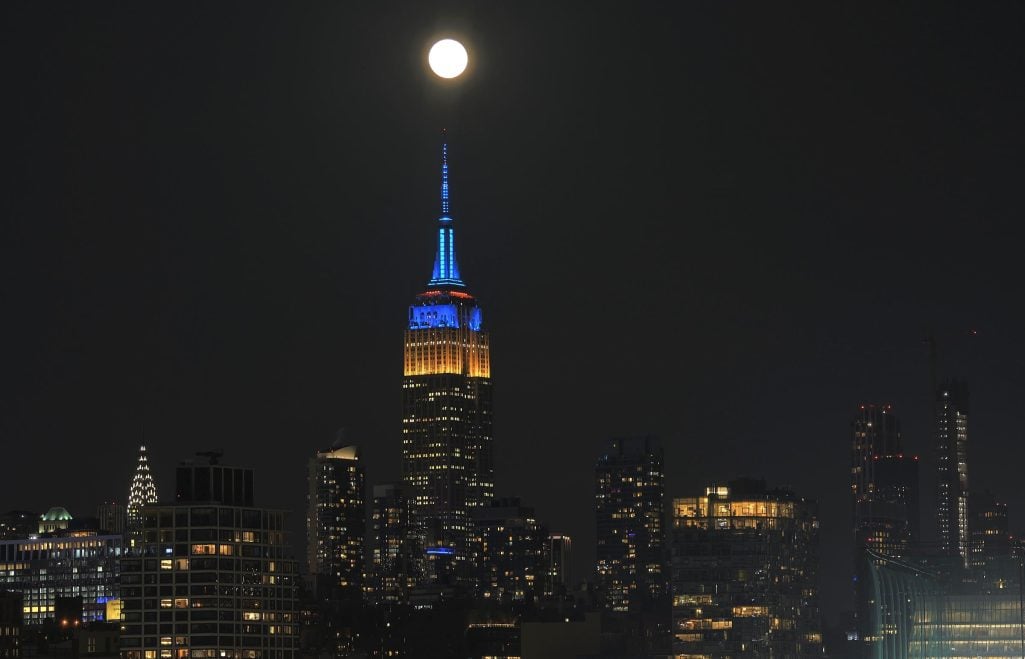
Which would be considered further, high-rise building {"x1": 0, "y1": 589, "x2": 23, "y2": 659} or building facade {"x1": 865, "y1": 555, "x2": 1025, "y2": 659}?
high-rise building {"x1": 0, "y1": 589, "x2": 23, "y2": 659}

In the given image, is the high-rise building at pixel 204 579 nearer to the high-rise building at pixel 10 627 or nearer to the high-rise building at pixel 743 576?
the high-rise building at pixel 10 627

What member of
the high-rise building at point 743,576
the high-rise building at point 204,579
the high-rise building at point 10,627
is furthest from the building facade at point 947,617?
the high-rise building at point 10,627

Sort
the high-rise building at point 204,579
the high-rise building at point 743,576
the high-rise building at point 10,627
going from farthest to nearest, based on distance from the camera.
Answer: the high-rise building at point 743,576 < the high-rise building at point 10,627 < the high-rise building at point 204,579

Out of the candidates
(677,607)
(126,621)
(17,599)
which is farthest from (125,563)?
(677,607)

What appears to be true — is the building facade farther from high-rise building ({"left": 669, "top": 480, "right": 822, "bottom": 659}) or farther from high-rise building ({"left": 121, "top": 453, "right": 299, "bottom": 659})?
high-rise building ({"left": 121, "top": 453, "right": 299, "bottom": 659})

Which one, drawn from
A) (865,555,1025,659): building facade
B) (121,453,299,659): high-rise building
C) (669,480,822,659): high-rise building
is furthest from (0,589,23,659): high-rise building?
(865,555,1025,659): building facade

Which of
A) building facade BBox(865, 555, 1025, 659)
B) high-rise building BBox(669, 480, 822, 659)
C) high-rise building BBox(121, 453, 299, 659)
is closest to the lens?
building facade BBox(865, 555, 1025, 659)
